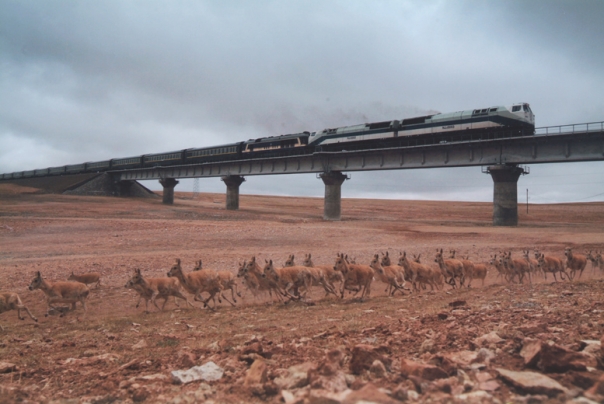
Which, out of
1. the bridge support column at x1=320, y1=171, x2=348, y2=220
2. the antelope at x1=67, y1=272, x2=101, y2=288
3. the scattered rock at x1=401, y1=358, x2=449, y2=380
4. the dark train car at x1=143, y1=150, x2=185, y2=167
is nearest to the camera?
the scattered rock at x1=401, y1=358, x2=449, y2=380

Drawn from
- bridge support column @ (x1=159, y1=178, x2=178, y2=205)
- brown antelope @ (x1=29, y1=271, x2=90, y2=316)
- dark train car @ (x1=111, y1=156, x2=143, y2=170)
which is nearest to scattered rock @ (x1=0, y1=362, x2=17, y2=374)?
brown antelope @ (x1=29, y1=271, x2=90, y2=316)

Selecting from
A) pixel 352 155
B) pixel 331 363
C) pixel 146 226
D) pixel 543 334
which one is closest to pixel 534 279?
pixel 543 334

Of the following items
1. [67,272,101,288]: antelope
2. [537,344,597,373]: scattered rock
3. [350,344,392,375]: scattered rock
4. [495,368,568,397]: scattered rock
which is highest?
A: [537,344,597,373]: scattered rock

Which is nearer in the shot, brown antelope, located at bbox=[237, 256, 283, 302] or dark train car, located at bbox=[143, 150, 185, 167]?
brown antelope, located at bbox=[237, 256, 283, 302]

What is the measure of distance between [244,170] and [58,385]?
189 feet

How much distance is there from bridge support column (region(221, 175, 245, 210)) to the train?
3149mm

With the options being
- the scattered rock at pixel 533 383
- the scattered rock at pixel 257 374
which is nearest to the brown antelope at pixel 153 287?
the scattered rock at pixel 257 374

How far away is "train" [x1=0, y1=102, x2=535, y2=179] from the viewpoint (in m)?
38.2

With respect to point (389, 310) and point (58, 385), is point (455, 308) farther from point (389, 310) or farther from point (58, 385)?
point (58, 385)

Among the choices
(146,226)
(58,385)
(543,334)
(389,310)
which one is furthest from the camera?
(146,226)

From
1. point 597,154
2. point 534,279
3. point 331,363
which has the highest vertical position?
point 597,154

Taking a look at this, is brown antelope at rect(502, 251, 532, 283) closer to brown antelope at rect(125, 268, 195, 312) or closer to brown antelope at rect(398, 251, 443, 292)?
brown antelope at rect(398, 251, 443, 292)

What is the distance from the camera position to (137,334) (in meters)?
→ 8.66

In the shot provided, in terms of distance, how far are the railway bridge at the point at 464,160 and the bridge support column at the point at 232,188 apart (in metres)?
0.44
